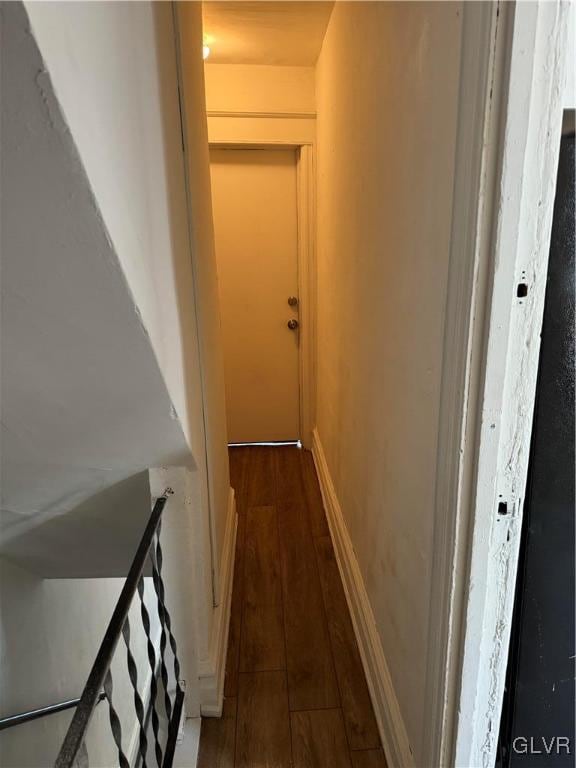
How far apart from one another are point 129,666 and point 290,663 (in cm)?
79

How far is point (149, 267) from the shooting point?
2.84ft

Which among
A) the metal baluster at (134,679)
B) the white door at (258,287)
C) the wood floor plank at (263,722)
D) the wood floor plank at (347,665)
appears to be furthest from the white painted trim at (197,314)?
the white door at (258,287)

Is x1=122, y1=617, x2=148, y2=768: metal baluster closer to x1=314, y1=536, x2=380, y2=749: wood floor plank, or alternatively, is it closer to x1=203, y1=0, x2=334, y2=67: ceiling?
x1=314, y1=536, x2=380, y2=749: wood floor plank

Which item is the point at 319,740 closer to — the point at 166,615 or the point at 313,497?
the point at 166,615

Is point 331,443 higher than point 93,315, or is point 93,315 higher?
point 93,315

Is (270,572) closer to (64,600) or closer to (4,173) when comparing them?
(64,600)

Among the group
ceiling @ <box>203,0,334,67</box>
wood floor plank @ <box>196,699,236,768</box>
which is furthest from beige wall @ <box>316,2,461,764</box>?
wood floor plank @ <box>196,699,236,768</box>

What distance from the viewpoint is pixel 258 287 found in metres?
3.23

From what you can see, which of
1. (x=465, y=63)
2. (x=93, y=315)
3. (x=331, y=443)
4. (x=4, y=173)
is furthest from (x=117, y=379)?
(x=331, y=443)

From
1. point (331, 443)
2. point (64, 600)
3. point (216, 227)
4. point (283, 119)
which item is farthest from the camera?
point (216, 227)

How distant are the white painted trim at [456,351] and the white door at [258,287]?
2429 mm

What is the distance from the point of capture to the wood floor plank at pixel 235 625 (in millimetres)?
1588

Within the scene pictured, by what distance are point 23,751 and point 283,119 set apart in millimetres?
3103

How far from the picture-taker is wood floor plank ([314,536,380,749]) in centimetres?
142
